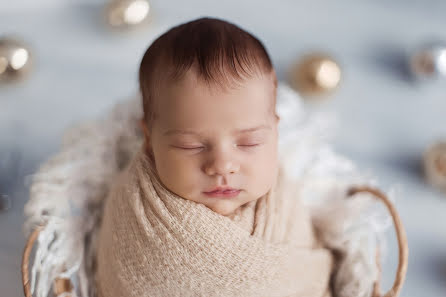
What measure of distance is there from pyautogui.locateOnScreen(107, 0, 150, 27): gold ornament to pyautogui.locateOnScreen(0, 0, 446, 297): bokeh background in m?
0.05

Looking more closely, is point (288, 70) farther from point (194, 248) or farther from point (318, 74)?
point (194, 248)

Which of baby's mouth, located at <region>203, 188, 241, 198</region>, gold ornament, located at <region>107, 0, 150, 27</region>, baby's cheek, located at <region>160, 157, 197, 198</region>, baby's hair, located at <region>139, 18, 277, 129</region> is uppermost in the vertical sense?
gold ornament, located at <region>107, 0, 150, 27</region>

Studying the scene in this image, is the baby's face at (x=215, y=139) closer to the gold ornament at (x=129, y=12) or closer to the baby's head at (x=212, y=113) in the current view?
the baby's head at (x=212, y=113)

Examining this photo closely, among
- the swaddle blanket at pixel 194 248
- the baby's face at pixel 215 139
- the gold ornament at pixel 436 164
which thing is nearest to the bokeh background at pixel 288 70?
the gold ornament at pixel 436 164

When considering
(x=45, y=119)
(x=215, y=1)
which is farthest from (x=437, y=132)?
(x=45, y=119)

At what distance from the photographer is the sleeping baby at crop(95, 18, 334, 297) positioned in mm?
902

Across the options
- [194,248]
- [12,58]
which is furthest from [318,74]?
[12,58]

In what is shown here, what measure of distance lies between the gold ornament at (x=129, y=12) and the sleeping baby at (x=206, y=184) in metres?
0.58

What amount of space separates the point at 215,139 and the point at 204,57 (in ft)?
0.49

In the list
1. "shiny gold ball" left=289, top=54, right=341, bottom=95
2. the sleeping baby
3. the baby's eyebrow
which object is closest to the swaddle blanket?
the sleeping baby

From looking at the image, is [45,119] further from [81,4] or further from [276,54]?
[276,54]

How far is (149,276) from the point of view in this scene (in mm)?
936

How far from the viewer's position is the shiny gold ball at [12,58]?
1.38 metres

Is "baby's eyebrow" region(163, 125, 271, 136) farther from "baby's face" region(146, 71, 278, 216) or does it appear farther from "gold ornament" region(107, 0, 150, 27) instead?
"gold ornament" region(107, 0, 150, 27)
